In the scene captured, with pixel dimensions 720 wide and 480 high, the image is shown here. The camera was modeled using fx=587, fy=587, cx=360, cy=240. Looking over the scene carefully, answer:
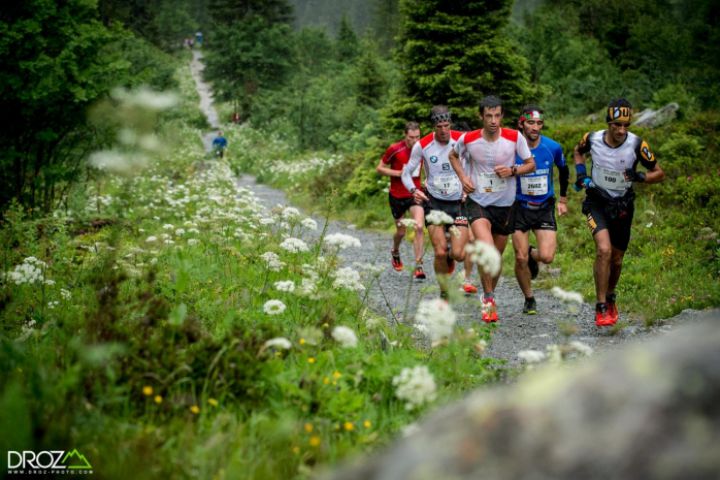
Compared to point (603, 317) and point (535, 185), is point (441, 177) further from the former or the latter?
point (603, 317)

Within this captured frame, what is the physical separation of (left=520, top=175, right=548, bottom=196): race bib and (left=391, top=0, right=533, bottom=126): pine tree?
27.2 ft

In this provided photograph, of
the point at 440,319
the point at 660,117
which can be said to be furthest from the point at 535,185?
the point at 660,117

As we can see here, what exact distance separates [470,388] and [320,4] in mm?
172717

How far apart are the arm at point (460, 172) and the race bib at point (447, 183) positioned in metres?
0.36

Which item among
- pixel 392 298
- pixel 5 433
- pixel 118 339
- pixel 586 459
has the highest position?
pixel 586 459

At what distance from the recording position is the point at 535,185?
7.75 m

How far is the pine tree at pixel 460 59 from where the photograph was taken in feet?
51.8

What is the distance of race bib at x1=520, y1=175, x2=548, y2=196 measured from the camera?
25.4 ft

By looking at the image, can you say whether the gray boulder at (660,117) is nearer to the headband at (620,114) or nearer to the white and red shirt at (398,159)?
the white and red shirt at (398,159)

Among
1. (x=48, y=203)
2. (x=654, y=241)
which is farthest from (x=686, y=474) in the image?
(x=48, y=203)

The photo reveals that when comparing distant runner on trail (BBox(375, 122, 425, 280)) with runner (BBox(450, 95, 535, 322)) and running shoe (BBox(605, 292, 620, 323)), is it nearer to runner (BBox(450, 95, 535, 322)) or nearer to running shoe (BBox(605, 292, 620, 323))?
runner (BBox(450, 95, 535, 322))

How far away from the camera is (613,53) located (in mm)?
37562

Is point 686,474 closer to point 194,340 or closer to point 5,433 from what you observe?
point 5,433

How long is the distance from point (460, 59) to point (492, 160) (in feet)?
29.5
